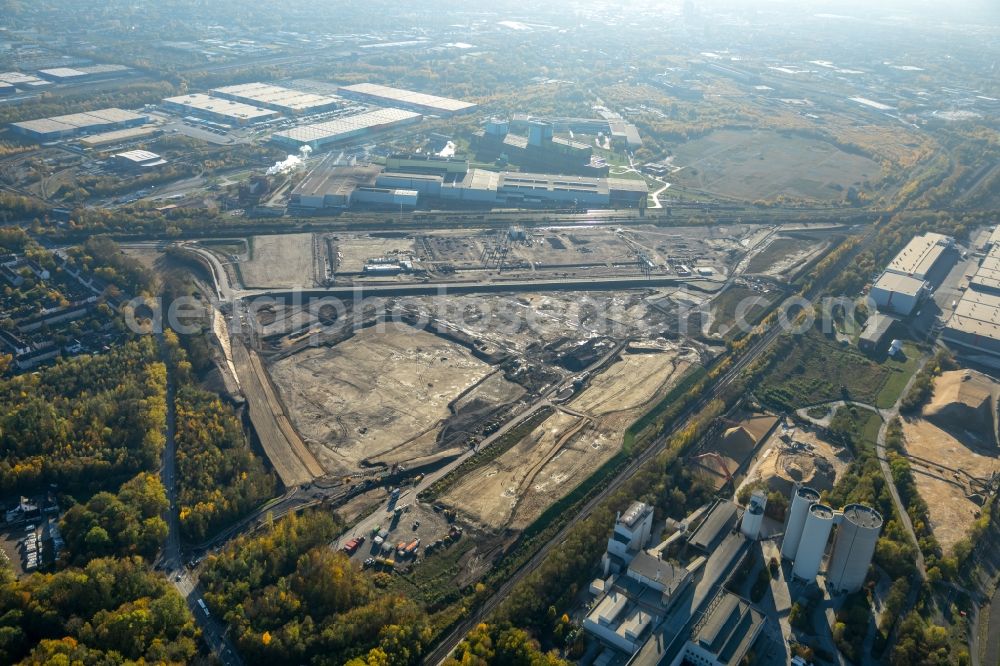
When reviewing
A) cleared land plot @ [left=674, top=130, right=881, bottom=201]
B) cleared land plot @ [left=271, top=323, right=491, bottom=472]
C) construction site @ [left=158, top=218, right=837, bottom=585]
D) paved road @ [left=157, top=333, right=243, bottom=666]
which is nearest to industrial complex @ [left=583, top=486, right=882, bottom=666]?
construction site @ [left=158, top=218, right=837, bottom=585]

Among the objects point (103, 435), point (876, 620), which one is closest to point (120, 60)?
point (103, 435)

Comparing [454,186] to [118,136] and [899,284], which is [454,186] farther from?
[118,136]

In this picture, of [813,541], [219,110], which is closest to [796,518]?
Result: [813,541]

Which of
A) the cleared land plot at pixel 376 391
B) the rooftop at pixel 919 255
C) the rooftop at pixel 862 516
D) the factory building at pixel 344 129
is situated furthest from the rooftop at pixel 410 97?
the rooftop at pixel 862 516

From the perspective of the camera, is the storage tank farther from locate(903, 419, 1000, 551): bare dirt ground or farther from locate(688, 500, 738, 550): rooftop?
locate(903, 419, 1000, 551): bare dirt ground

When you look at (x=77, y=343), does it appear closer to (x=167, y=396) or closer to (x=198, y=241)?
(x=167, y=396)

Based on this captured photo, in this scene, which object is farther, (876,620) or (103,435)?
(103,435)

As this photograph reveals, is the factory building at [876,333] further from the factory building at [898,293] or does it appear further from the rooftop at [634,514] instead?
the rooftop at [634,514]
